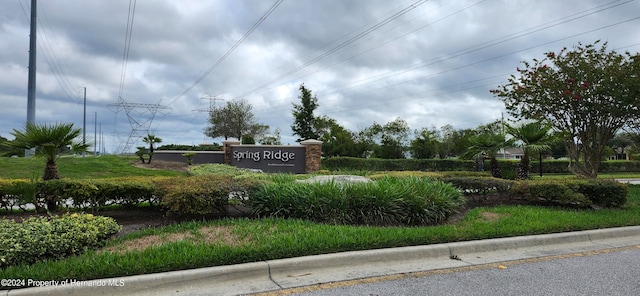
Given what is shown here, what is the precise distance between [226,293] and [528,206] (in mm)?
7866

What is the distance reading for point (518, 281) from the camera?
4840mm

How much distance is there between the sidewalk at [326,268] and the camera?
418 centimetres

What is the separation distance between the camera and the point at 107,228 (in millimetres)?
5633

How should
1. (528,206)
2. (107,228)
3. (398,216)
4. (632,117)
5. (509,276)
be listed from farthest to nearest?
(632,117) < (528,206) < (398,216) < (107,228) < (509,276)

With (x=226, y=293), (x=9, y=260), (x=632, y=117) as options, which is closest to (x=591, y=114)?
(x=632, y=117)

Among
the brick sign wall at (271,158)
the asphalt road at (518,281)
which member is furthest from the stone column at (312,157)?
the asphalt road at (518,281)

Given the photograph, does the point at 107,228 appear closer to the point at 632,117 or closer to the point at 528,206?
the point at 528,206

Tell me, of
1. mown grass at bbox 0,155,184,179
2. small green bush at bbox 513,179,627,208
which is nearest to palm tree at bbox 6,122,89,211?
mown grass at bbox 0,155,184,179

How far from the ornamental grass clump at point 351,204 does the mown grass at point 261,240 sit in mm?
473

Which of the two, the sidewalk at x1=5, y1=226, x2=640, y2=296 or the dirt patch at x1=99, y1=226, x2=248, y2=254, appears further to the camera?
the dirt patch at x1=99, y1=226, x2=248, y2=254

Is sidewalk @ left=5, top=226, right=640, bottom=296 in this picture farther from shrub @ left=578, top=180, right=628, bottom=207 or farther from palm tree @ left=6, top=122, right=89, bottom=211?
palm tree @ left=6, top=122, right=89, bottom=211

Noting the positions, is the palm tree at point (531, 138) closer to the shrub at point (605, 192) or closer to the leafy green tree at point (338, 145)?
the shrub at point (605, 192)

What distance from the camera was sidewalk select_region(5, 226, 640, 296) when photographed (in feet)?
13.7

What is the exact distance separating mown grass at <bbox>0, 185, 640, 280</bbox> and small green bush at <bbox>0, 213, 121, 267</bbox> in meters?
0.19
